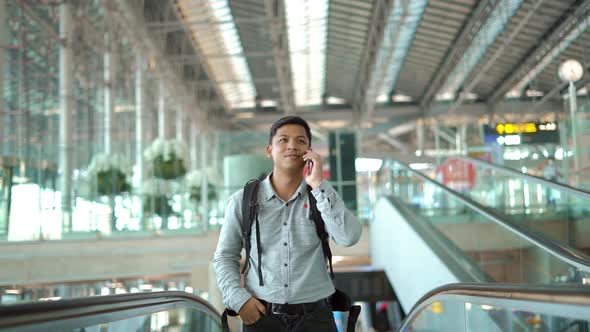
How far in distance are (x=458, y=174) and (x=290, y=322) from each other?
845 centimetres

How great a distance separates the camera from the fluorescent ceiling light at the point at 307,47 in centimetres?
2327

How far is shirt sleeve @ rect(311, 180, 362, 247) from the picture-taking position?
2.67 metres

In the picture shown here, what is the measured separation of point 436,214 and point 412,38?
1842cm

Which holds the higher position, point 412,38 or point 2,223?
point 412,38

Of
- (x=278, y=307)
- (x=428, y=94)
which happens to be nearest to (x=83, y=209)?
(x=278, y=307)

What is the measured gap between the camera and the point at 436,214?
8.09 metres

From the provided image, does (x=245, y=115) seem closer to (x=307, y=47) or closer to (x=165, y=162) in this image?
(x=307, y=47)

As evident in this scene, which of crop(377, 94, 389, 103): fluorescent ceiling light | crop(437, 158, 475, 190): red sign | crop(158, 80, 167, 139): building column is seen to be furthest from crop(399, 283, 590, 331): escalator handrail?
crop(377, 94, 389, 103): fluorescent ceiling light

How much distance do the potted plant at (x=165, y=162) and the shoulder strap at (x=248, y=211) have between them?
47.9 ft

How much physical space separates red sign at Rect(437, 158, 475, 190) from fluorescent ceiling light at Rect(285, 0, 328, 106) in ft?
34.4

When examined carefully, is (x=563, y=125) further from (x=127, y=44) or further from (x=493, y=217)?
(x=127, y=44)

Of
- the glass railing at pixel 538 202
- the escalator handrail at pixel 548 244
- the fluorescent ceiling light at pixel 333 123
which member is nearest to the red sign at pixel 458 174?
the glass railing at pixel 538 202

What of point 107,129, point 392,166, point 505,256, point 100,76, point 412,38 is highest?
point 412,38

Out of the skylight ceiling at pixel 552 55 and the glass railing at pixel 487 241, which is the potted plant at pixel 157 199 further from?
the skylight ceiling at pixel 552 55
